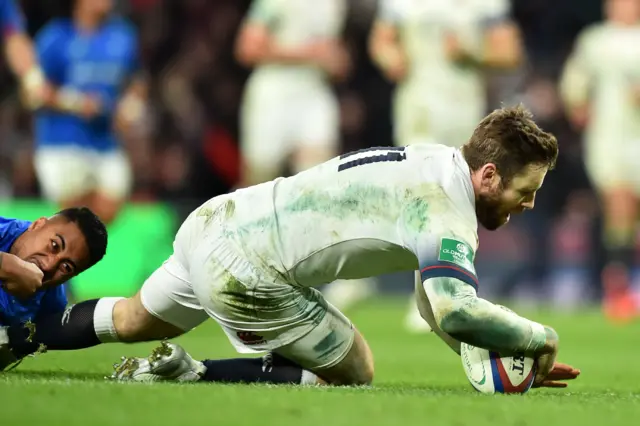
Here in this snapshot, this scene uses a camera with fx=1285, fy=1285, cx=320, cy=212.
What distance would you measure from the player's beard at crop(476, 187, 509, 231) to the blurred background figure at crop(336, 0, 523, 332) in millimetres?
4816

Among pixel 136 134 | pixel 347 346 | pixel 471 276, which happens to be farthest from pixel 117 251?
pixel 471 276

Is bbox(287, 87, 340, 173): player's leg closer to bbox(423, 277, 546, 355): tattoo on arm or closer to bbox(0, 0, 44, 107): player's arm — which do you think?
bbox(0, 0, 44, 107): player's arm

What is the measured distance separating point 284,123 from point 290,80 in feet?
1.26

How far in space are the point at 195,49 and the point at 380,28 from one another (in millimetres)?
4312

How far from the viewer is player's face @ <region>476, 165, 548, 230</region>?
4.74 meters

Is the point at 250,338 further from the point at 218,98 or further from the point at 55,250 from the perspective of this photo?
the point at 218,98

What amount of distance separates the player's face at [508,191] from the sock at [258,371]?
3.52 feet

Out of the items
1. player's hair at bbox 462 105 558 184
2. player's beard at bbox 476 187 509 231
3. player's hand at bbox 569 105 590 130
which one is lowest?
player's hand at bbox 569 105 590 130

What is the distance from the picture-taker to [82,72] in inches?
434

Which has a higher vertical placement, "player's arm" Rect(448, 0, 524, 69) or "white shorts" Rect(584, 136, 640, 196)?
"player's arm" Rect(448, 0, 524, 69)

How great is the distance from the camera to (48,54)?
11102 mm

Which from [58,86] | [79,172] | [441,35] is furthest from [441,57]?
[58,86]

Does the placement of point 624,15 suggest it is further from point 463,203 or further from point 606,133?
point 463,203

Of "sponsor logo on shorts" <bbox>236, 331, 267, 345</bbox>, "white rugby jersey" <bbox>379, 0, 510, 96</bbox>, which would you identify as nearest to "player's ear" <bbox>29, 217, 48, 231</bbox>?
"sponsor logo on shorts" <bbox>236, 331, 267, 345</bbox>
